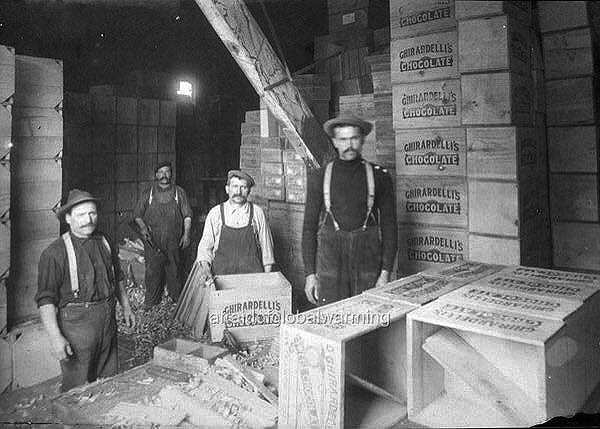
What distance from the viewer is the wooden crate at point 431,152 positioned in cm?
277

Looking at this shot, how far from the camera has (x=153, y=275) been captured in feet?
16.0

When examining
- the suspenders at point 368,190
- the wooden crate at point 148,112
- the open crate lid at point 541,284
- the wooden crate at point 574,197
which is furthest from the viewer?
the wooden crate at point 148,112

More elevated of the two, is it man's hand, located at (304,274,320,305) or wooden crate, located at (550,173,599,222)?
wooden crate, located at (550,173,599,222)

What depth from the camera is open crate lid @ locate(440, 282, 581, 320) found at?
161cm

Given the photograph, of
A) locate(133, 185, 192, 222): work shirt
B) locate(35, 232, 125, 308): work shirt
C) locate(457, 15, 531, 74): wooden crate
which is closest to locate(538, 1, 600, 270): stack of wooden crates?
locate(457, 15, 531, 74): wooden crate

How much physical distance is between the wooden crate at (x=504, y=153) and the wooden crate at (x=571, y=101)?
5.5 inches

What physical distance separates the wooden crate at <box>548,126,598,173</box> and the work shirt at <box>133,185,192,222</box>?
128 inches

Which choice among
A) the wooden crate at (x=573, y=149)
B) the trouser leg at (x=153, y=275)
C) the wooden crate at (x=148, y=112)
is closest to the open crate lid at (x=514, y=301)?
the wooden crate at (x=573, y=149)

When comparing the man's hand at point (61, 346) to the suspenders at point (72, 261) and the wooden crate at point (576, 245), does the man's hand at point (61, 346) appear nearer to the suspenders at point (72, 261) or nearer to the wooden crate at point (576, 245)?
the suspenders at point (72, 261)

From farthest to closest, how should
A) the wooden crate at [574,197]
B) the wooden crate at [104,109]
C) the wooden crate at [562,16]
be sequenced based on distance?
the wooden crate at [104,109], the wooden crate at [574,197], the wooden crate at [562,16]

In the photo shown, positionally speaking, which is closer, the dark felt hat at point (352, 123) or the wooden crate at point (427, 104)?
the wooden crate at point (427, 104)

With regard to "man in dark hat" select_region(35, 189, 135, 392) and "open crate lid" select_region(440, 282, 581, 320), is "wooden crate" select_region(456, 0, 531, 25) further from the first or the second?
"man in dark hat" select_region(35, 189, 135, 392)

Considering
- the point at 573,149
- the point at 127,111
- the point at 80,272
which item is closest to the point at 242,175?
the point at 80,272

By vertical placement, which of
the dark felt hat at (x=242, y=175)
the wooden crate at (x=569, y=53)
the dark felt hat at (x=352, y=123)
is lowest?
the dark felt hat at (x=242, y=175)
